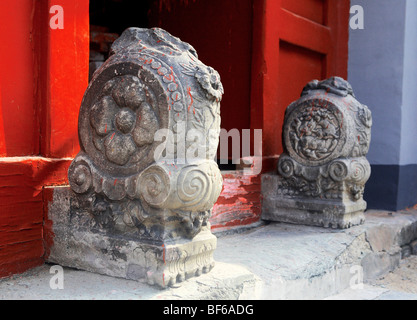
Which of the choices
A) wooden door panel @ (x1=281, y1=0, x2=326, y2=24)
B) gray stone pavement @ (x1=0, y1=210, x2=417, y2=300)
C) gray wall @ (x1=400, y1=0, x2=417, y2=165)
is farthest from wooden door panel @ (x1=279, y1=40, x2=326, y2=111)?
gray stone pavement @ (x1=0, y1=210, x2=417, y2=300)

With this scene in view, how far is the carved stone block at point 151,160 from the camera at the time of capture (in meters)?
2.03

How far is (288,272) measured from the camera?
2.63m

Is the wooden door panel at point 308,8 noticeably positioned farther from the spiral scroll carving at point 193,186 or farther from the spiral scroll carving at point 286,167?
the spiral scroll carving at point 193,186

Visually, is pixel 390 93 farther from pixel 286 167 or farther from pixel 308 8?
pixel 286 167

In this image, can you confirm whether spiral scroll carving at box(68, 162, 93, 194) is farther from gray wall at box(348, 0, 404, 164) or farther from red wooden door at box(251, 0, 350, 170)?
gray wall at box(348, 0, 404, 164)

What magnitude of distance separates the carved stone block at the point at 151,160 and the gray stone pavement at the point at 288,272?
0.11 meters

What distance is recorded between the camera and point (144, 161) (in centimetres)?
210

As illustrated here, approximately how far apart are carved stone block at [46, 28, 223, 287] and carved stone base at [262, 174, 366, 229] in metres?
1.64

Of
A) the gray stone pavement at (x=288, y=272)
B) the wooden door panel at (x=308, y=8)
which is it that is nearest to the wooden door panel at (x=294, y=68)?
the wooden door panel at (x=308, y=8)

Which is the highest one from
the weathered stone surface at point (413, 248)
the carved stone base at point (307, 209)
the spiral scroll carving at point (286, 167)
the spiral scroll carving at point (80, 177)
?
the spiral scroll carving at point (80, 177)

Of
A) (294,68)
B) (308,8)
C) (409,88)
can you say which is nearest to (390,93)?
(409,88)

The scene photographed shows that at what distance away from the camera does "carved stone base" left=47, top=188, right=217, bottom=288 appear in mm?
2020

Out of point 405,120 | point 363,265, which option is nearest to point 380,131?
point 405,120

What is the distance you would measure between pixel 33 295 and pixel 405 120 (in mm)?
4340
